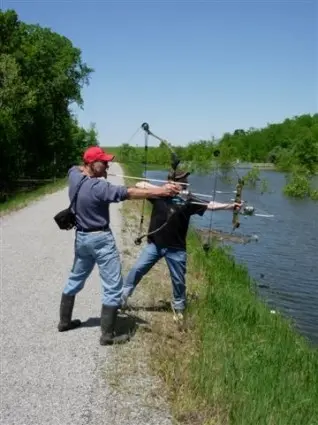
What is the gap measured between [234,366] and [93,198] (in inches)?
93.5

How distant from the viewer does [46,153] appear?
51719 millimetres

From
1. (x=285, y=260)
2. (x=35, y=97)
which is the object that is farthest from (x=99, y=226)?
(x=35, y=97)

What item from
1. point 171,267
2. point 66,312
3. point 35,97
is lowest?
point 66,312

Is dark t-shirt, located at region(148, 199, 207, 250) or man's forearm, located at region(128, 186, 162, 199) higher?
man's forearm, located at region(128, 186, 162, 199)

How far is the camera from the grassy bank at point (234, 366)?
185 inches

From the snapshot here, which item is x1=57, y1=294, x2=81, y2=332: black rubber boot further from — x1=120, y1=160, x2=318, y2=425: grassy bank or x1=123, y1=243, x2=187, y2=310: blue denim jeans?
x1=120, y1=160, x2=318, y2=425: grassy bank

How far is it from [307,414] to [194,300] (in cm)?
326

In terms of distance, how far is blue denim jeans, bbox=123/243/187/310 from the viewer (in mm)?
6953

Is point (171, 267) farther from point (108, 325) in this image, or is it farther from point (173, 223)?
point (108, 325)

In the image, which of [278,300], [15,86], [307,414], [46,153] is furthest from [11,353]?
[46,153]

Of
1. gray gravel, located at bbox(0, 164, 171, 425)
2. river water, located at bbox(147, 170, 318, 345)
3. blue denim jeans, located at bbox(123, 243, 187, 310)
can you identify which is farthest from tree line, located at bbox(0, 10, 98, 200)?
blue denim jeans, located at bbox(123, 243, 187, 310)

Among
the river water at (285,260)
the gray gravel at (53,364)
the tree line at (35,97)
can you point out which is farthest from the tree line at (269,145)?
the gray gravel at (53,364)

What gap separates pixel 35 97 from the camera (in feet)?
114

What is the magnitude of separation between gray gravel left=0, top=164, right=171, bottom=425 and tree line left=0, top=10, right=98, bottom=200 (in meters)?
24.0
